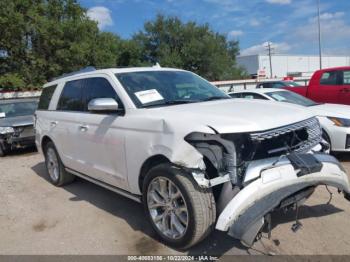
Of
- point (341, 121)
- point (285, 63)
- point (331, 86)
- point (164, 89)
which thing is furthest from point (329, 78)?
point (285, 63)

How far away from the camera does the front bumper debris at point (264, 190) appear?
3072mm

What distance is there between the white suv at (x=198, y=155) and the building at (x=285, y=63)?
71.8 meters

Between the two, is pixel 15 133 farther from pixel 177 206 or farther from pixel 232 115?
pixel 232 115

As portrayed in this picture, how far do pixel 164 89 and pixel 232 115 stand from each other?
124 cm

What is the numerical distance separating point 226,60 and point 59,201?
44.7 m

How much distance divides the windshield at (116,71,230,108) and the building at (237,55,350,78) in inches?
2801

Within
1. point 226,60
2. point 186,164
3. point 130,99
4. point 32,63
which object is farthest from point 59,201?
point 226,60

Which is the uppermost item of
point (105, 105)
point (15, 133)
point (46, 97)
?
point (46, 97)

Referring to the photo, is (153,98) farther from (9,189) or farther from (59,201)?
(9,189)

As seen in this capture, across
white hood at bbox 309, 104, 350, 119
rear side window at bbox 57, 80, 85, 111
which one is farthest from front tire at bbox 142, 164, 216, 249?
white hood at bbox 309, 104, 350, 119

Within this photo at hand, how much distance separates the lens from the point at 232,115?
3422mm

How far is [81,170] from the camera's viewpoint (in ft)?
17.2

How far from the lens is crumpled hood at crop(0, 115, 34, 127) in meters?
9.71

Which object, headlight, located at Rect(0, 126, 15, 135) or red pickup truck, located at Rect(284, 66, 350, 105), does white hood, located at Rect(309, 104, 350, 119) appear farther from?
headlight, located at Rect(0, 126, 15, 135)
